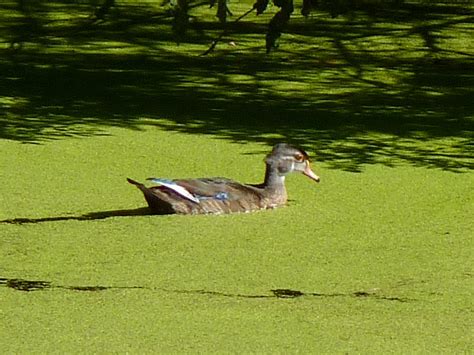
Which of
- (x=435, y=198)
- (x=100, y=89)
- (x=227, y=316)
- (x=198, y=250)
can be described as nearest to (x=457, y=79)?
(x=100, y=89)

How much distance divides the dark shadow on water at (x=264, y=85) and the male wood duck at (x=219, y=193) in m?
0.56

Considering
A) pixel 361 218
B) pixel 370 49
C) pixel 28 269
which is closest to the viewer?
pixel 28 269

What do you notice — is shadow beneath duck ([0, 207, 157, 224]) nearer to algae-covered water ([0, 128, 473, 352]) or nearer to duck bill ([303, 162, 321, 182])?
algae-covered water ([0, 128, 473, 352])

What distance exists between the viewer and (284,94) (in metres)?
8.51

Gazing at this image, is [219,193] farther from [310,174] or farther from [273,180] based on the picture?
[310,174]

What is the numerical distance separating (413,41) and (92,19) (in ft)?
6.11

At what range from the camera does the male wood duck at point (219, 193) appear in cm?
593

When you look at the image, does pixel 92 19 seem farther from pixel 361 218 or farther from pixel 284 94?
pixel 361 218

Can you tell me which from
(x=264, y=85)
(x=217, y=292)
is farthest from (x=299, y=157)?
(x=264, y=85)

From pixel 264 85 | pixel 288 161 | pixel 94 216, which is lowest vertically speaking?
pixel 264 85

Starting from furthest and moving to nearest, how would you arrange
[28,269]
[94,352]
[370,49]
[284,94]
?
[370,49] → [284,94] → [28,269] → [94,352]

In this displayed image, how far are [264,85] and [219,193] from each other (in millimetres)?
2763

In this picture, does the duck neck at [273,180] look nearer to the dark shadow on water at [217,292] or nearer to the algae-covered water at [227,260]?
the algae-covered water at [227,260]

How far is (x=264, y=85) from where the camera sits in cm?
870
